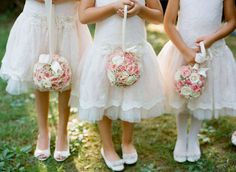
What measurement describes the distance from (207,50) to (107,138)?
0.87m

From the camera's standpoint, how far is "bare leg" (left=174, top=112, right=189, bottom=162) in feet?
9.87

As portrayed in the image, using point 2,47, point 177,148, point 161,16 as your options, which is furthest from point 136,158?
point 2,47

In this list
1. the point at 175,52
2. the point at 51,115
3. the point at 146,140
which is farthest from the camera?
the point at 51,115

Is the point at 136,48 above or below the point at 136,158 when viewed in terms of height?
above

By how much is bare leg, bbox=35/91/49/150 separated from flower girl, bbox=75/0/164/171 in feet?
1.37

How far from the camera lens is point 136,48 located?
104 inches

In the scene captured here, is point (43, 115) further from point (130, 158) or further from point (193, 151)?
point (193, 151)

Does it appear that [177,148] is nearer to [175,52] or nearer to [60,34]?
[175,52]

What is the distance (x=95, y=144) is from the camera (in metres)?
3.29

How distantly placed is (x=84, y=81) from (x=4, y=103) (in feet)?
5.12

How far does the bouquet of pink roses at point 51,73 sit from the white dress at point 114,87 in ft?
0.38

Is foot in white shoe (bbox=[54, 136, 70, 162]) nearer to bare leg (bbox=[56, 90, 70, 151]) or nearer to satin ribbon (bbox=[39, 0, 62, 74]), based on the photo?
bare leg (bbox=[56, 90, 70, 151])

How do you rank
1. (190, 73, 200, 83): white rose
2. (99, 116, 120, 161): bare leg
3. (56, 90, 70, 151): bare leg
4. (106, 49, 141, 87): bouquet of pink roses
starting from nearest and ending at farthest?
(106, 49, 141, 87): bouquet of pink roses → (190, 73, 200, 83): white rose → (99, 116, 120, 161): bare leg → (56, 90, 70, 151): bare leg

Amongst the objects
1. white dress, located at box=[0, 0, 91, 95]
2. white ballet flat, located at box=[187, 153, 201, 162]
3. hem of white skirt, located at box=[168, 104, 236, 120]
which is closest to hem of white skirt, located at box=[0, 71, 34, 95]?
white dress, located at box=[0, 0, 91, 95]
